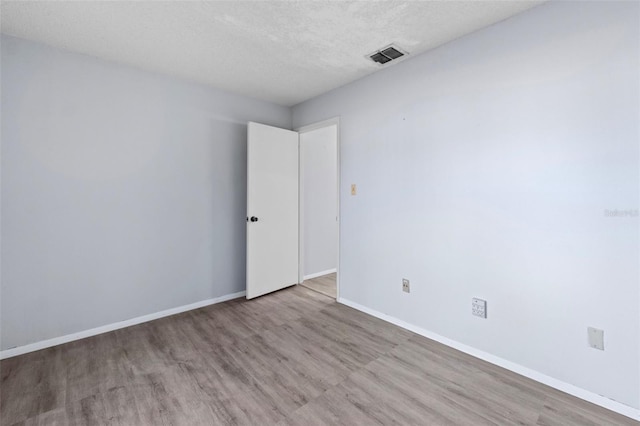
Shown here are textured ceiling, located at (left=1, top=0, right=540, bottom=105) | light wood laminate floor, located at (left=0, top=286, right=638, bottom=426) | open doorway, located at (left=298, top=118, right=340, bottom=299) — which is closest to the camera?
light wood laminate floor, located at (left=0, top=286, right=638, bottom=426)

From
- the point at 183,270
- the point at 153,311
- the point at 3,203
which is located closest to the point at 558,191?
the point at 183,270

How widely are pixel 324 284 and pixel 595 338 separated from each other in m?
2.88

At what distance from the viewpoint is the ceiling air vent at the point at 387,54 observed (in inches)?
95.4

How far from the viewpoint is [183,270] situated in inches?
123

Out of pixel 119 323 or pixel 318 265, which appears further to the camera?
pixel 318 265

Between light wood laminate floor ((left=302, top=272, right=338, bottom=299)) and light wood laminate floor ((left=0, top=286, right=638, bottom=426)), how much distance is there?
0.98 meters

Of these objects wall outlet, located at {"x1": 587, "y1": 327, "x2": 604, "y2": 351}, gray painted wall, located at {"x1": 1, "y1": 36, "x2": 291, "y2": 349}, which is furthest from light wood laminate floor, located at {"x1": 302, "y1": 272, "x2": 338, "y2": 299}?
wall outlet, located at {"x1": 587, "y1": 327, "x2": 604, "y2": 351}

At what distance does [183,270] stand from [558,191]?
3450mm

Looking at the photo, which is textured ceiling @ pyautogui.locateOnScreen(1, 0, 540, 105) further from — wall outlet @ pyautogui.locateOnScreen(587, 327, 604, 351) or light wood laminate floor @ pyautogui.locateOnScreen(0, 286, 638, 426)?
light wood laminate floor @ pyautogui.locateOnScreen(0, 286, 638, 426)

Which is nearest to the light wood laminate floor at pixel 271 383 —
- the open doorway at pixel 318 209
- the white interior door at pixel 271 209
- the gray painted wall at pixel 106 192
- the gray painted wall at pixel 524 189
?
the gray painted wall at pixel 524 189

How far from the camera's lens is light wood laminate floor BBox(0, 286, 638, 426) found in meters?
→ 1.61

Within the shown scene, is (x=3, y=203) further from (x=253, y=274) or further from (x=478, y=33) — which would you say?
(x=478, y=33)

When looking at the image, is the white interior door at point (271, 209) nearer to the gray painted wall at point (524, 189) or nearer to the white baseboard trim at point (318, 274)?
the white baseboard trim at point (318, 274)

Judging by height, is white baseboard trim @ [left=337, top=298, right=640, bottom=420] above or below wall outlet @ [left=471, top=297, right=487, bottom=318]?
below
